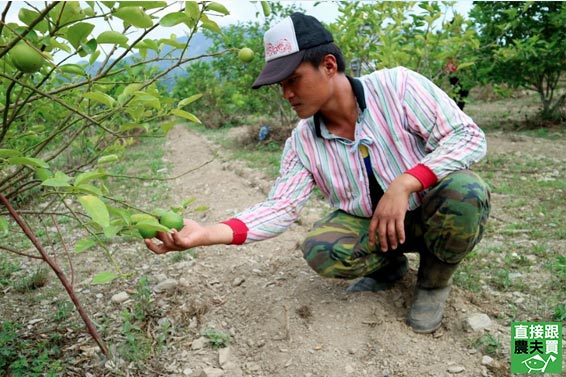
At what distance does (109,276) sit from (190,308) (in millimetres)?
951

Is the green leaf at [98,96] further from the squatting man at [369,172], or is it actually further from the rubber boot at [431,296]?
the rubber boot at [431,296]

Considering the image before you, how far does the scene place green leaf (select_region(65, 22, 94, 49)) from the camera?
92 cm

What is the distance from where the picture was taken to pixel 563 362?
1575mm

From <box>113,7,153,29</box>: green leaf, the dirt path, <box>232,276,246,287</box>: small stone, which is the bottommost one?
<box>232,276,246,287</box>: small stone

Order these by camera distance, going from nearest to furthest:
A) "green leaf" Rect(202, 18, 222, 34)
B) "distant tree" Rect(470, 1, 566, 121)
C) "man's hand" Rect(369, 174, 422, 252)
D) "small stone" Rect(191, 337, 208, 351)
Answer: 1. "green leaf" Rect(202, 18, 222, 34)
2. "man's hand" Rect(369, 174, 422, 252)
3. "small stone" Rect(191, 337, 208, 351)
4. "distant tree" Rect(470, 1, 566, 121)

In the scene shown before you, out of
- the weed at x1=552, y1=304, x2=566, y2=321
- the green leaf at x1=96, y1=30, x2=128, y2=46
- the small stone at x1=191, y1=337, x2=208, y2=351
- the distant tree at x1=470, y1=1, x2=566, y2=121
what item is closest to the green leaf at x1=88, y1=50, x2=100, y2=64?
the green leaf at x1=96, y1=30, x2=128, y2=46

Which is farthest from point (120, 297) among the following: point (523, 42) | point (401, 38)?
point (523, 42)

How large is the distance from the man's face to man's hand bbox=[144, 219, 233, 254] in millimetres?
498

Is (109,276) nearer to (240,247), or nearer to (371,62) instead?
(240,247)

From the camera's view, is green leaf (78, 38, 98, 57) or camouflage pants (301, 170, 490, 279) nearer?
green leaf (78, 38, 98, 57)

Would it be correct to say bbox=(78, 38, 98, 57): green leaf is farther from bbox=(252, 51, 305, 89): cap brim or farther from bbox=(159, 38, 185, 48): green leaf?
bbox=(252, 51, 305, 89): cap brim

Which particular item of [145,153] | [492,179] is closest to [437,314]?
[492,179]

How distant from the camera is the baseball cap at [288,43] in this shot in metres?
1.60

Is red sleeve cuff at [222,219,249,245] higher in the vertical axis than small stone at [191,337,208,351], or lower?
higher
